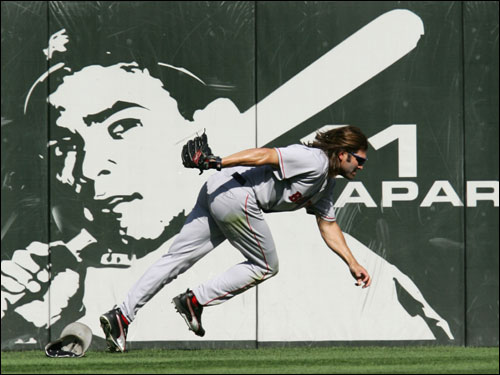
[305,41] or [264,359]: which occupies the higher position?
[305,41]

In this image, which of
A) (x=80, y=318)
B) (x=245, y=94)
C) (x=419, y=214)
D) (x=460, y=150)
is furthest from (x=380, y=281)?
(x=80, y=318)

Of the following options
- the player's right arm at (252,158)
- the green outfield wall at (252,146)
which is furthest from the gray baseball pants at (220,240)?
the green outfield wall at (252,146)

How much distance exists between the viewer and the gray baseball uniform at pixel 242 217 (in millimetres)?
5520

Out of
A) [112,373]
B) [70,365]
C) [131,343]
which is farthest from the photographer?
[131,343]

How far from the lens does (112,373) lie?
5043 mm

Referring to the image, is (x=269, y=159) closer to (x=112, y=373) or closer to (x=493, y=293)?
(x=112, y=373)

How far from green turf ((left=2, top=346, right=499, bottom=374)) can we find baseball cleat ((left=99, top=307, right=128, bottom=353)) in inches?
5.0

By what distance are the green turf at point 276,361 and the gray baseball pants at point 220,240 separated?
41 cm

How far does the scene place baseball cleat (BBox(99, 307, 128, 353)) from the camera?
560 centimetres

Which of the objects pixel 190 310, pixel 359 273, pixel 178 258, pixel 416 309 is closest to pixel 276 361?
pixel 190 310

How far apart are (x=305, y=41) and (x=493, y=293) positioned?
8.46ft

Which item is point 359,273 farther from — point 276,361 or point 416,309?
point 416,309

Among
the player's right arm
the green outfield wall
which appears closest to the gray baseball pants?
the player's right arm

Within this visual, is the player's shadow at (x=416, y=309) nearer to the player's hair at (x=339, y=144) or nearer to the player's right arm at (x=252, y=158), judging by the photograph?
the player's hair at (x=339, y=144)
